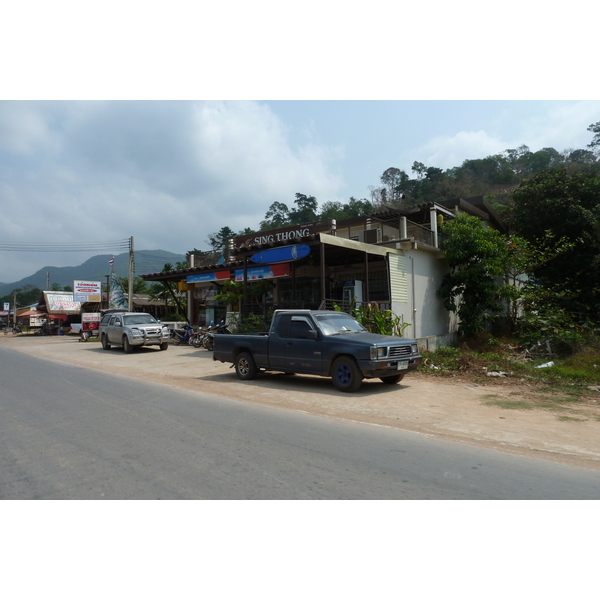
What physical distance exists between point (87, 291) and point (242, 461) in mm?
42584

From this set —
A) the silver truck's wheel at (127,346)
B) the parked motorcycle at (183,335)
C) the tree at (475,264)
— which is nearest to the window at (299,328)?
the tree at (475,264)

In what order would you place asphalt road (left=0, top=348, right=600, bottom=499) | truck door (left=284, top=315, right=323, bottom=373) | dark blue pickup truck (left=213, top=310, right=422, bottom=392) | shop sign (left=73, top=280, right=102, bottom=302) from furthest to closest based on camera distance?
shop sign (left=73, top=280, right=102, bottom=302), truck door (left=284, top=315, right=323, bottom=373), dark blue pickup truck (left=213, top=310, right=422, bottom=392), asphalt road (left=0, top=348, right=600, bottom=499)

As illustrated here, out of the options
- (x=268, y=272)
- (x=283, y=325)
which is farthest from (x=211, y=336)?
(x=283, y=325)

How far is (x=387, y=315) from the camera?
14.4 m

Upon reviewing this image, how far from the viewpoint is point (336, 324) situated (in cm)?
1039

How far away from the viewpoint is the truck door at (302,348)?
9.78m

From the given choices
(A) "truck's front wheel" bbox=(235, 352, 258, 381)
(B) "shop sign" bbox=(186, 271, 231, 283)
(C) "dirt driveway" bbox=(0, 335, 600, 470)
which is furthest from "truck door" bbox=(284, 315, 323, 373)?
(B) "shop sign" bbox=(186, 271, 231, 283)

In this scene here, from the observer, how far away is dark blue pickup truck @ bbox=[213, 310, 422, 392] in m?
9.16

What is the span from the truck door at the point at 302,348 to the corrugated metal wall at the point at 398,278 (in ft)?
24.2

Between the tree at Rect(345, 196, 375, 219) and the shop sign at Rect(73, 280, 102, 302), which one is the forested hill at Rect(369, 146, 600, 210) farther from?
the shop sign at Rect(73, 280, 102, 302)

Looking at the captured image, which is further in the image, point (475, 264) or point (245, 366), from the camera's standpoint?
point (475, 264)

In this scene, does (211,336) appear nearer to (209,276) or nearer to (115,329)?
(209,276)

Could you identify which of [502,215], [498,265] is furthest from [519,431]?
[502,215]

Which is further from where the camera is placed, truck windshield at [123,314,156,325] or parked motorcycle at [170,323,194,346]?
parked motorcycle at [170,323,194,346]
